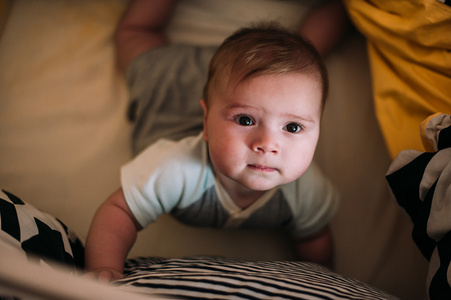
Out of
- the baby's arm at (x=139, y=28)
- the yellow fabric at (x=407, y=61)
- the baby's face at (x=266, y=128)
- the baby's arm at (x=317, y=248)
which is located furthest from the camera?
the baby's arm at (x=139, y=28)

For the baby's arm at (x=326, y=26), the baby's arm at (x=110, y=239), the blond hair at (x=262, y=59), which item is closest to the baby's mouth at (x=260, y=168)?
the blond hair at (x=262, y=59)

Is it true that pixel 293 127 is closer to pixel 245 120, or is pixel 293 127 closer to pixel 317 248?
pixel 245 120

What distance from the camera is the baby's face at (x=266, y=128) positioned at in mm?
560

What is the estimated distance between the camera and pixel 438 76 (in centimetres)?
69

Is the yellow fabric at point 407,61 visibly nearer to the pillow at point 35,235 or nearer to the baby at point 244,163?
the baby at point 244,163

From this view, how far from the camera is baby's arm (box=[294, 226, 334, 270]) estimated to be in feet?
2.61

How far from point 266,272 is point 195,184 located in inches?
9.1

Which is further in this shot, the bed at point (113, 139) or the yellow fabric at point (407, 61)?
the bed at point (113, 139)

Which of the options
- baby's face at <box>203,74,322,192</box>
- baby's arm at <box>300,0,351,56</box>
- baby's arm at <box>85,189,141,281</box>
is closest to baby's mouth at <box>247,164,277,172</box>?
baby's face at <box>203,74,322,192</box>

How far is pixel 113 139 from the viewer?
0.91 m

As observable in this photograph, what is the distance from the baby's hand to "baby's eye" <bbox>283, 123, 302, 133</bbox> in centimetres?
31

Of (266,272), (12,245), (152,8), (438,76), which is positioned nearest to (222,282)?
(266,272)

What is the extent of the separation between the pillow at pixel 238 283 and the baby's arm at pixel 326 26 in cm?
59

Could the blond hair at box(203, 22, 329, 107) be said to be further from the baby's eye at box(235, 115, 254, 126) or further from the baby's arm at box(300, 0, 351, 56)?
the baby's arm at box(300, 0, 351, 56)
